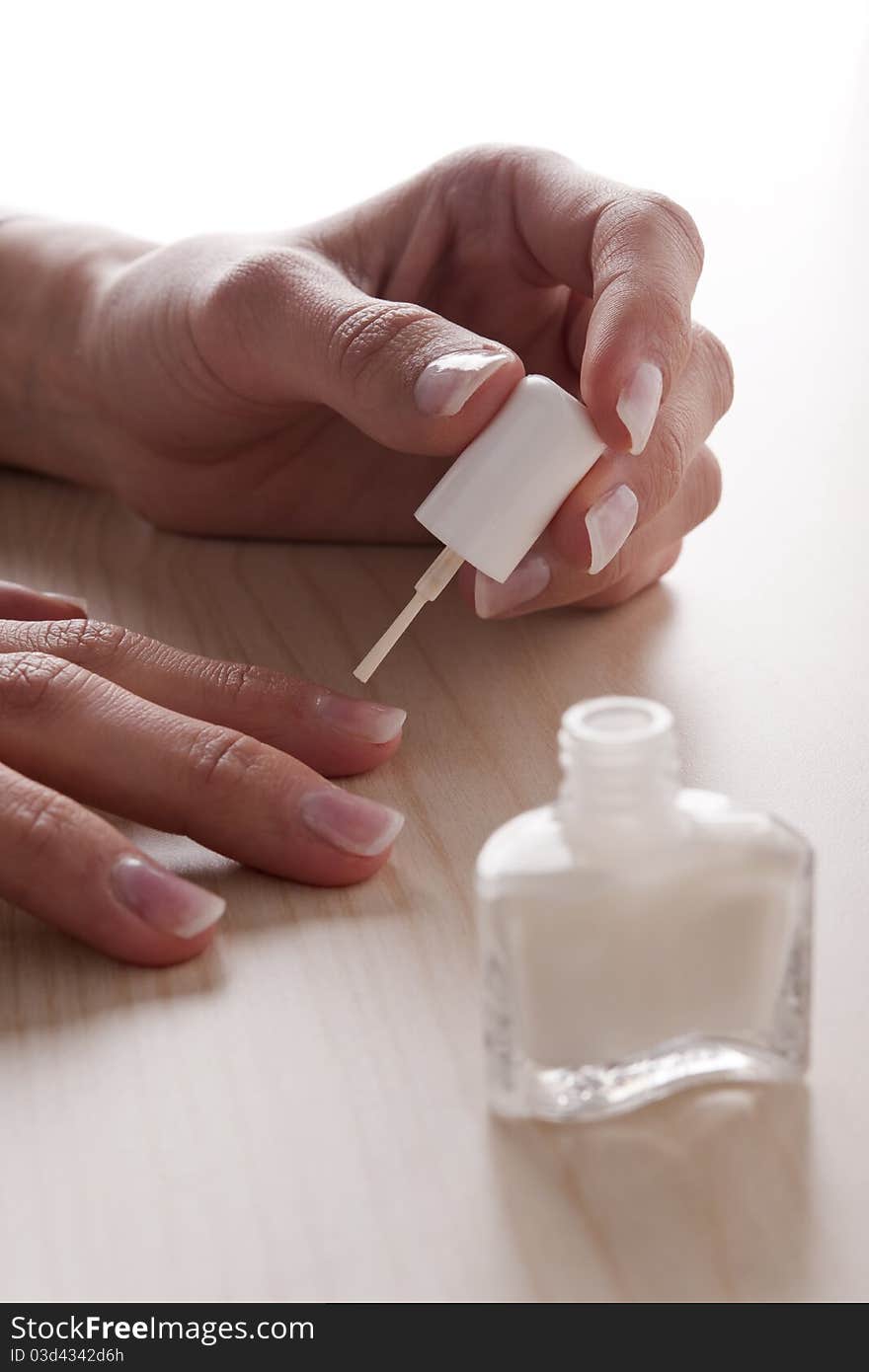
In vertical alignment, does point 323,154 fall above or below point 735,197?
below

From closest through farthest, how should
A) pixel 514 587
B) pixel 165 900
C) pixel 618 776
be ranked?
pixel 618 776 → pixel 165 900 → pixel 514 587

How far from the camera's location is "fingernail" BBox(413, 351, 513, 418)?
1.94ft

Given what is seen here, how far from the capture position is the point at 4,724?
595 mm

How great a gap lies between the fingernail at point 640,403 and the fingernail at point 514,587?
4.1 inches

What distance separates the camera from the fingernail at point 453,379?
59 centimetres

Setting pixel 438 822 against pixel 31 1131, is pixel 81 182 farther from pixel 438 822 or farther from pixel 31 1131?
pixel 31 1131

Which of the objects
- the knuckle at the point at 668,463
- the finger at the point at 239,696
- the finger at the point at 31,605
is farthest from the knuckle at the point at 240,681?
the knuckle at the point at 668,463

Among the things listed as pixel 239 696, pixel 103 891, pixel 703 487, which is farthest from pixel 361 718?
pixel 703 487

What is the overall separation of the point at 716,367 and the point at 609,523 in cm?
16

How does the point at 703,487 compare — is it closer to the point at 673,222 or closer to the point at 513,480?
the point at 673,222

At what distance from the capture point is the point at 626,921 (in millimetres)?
399

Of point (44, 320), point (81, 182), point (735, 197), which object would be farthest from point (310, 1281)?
point (81, 182)

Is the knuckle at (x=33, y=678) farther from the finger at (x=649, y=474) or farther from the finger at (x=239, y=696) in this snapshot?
the finger at (x=649, y=474)

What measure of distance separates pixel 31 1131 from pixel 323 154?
163cm
